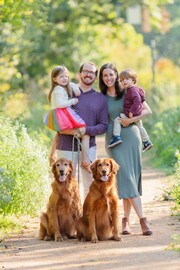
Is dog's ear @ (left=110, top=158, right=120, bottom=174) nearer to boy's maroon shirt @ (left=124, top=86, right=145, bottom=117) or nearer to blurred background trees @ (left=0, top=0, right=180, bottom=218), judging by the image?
boy's maroon shirt @ (left=124, top=86, right=145, bottom=117)

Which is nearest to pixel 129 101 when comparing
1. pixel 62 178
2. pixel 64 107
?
pixel 64 107

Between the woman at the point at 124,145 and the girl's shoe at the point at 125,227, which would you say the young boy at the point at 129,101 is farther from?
the girl's shoe at the point at 125,227

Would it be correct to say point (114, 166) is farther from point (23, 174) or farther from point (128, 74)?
point (23, 174)

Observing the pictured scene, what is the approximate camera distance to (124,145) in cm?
1173

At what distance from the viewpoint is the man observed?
11602mm

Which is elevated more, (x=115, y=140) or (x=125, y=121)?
(x=125, y=121)

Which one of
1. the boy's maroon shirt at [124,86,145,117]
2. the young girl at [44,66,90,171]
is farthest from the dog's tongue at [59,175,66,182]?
the boy's maroon shirt at [124,86,145,117]

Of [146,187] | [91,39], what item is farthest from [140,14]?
[146,187]

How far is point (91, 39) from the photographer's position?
37219mm

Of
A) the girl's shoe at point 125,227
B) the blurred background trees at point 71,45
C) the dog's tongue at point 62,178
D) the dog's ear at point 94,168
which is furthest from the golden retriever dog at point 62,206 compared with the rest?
the blurred background trees at point 71,45

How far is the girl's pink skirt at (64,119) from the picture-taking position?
11508mm

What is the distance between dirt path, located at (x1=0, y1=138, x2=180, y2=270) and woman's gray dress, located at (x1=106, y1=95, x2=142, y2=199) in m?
0.54

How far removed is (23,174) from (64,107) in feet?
5.63

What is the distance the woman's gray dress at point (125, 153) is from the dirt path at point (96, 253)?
0.54 meters
